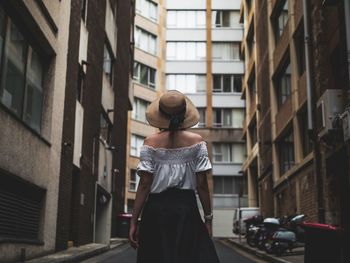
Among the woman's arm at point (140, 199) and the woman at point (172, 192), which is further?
the woman's arm at point (140, 199)

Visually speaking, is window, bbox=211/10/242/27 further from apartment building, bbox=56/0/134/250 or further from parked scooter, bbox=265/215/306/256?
parked scooter, bbox=265/215/306/256

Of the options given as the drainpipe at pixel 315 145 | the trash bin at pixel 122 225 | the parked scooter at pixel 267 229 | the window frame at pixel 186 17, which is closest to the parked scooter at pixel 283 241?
the parked scooter at pixel 267 229

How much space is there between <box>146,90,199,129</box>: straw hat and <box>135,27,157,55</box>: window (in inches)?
1667

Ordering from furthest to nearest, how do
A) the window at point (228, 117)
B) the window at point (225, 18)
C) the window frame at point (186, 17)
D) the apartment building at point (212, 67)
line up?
1. the window at point (225, 18)
2. the window frame at point (186, 17)
3. the window at point (228, 117)
4. the apartment building at point (212, 67)

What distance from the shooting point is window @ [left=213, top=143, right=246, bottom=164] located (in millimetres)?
47125

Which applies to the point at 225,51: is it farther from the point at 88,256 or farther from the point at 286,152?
the point at 88,256

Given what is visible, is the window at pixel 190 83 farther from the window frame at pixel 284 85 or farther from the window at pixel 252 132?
the window frame at pixel 284 85

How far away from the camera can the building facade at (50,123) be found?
10.7 m

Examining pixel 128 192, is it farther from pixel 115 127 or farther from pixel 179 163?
pixel 179 163

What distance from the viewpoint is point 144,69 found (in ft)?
151

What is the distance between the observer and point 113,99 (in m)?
26.2

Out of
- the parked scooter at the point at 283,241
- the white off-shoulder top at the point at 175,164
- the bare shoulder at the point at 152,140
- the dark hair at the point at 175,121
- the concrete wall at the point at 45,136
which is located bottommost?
the parked scooter at the point at 283,241

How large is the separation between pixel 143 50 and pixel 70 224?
30.6 metres

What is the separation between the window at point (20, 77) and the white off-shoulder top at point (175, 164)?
7.17 m
